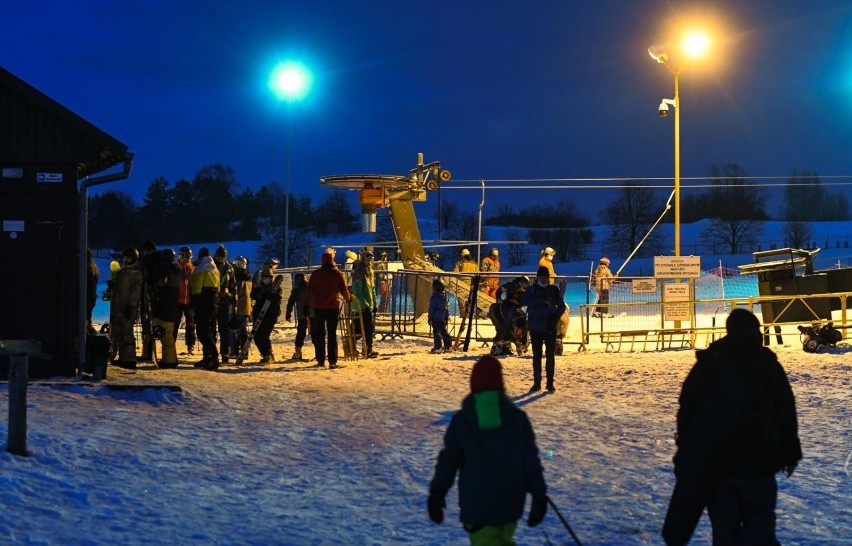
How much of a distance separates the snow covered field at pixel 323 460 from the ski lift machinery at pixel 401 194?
554 inches

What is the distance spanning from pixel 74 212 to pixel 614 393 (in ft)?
26.3

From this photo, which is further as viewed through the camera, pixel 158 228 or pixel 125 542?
pixel 158 228

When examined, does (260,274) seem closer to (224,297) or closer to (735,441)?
(224,297)

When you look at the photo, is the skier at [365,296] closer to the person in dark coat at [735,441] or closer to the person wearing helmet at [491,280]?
the person wearing helmet at [491,280]

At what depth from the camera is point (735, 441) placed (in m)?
4.93

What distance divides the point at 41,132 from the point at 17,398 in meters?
5.47

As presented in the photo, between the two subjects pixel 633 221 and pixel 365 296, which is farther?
pixel 633 221

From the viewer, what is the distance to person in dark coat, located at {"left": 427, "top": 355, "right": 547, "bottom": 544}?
4.43m

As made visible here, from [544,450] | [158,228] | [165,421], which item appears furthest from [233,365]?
[158,228]

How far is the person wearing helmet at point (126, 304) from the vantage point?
44.8ft

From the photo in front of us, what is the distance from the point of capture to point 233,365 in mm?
15852

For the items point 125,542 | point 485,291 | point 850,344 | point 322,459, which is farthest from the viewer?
point 485,291

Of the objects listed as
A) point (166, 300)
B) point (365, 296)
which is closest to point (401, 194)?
point (365, 296)

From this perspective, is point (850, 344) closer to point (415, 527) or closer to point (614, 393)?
point (614, 393)
